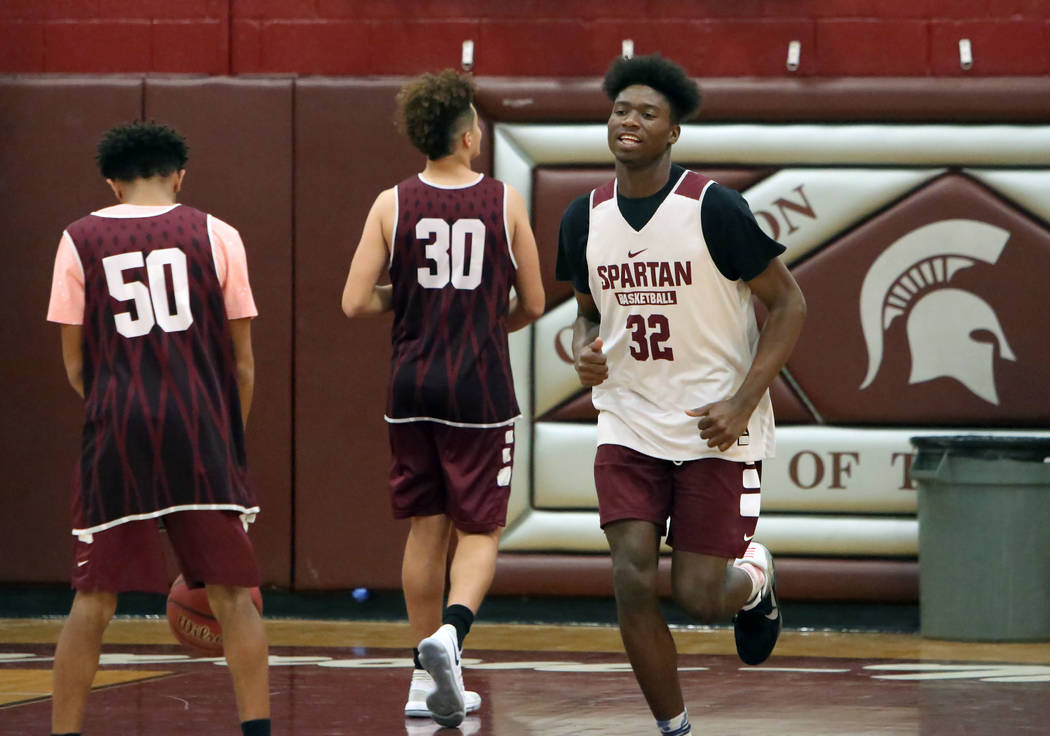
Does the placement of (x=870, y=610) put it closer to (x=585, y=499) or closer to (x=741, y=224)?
(x=585, y=499)

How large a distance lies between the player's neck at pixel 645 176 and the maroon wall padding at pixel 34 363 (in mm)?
4656

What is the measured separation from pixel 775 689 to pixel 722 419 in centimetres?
206

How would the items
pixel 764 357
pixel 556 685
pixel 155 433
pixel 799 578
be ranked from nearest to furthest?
pixel 155 433 < pixel 764 357 < pixel 556 685 < pixel 799 578

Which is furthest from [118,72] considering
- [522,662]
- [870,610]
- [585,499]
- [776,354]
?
[776,354]


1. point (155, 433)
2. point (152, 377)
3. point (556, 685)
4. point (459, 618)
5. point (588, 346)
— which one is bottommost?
point (556, 685)

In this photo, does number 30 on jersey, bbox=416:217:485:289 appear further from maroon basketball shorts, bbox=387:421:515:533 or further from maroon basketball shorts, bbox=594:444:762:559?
Answer: maroon basketball shorts, bbox=594:444:762:559

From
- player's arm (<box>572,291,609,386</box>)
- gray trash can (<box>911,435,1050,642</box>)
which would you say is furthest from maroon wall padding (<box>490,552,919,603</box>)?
player's arm (<box>572,291,609,386</box>)

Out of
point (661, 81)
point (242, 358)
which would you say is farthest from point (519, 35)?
point (242, 358)

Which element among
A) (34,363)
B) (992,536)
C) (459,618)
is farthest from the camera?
(34,363)

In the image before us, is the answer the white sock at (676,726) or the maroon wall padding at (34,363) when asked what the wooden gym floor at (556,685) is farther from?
the white sock at (676,726)

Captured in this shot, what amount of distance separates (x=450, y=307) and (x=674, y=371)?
4.12ft

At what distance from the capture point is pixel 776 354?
4.83 meters

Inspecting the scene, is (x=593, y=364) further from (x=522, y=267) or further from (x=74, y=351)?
(x=74, y=351)

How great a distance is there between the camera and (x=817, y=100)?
28.1ft
